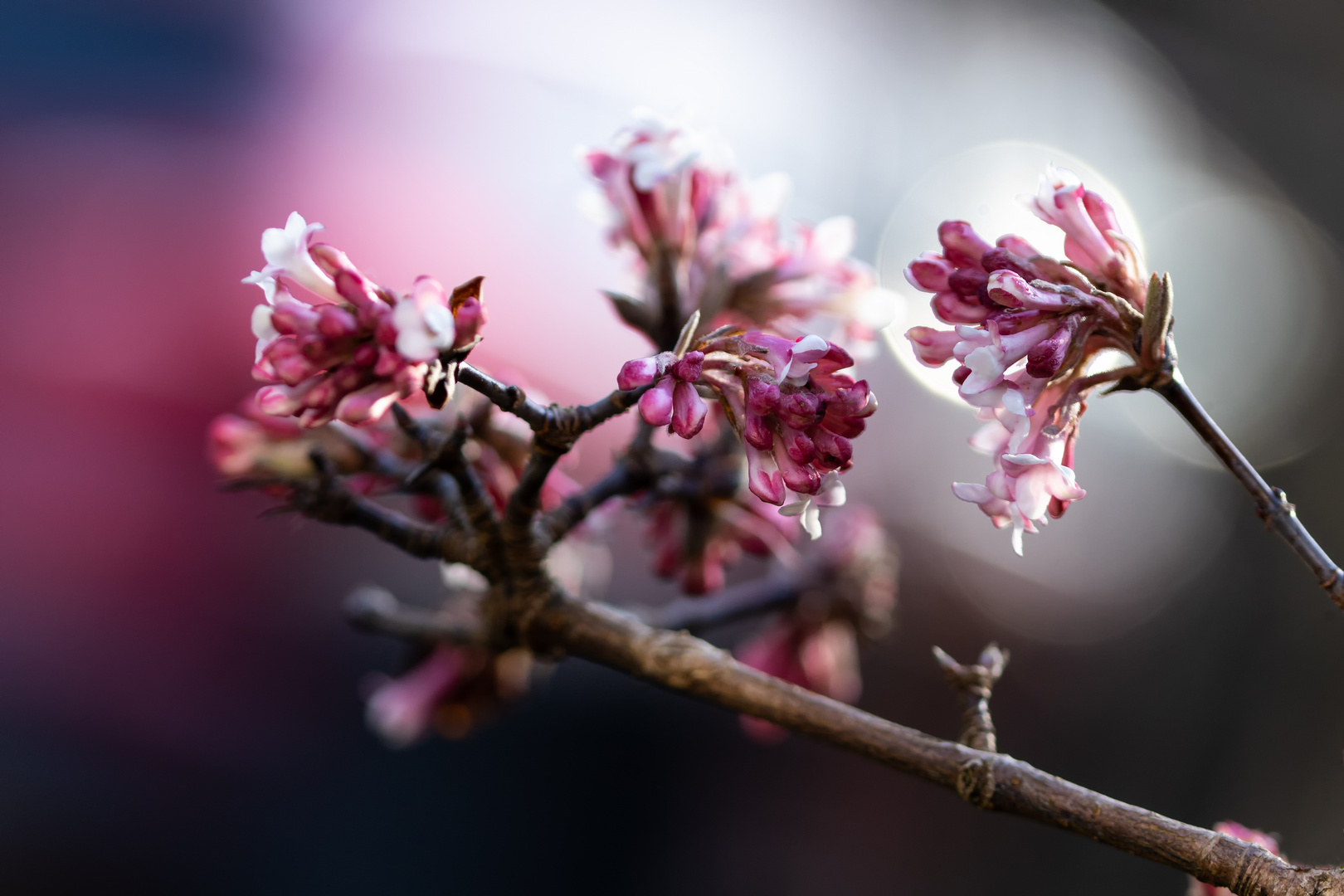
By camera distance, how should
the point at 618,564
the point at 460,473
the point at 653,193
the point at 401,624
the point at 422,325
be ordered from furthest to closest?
the point at 618,564 → the point at 401,624 → the point at 653,193 → the point at 460,473 → the point at 422,325

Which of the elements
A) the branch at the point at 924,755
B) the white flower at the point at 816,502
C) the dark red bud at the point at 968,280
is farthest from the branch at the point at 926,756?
the dark red bud at the point at 968,280

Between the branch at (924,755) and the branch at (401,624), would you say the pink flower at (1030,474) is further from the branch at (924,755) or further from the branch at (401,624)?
the branch at (401,624)

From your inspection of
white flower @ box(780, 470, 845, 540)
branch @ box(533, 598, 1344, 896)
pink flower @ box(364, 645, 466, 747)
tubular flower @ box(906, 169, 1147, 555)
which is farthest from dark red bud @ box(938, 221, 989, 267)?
pink flower @ box(364, 645, 466, 747)

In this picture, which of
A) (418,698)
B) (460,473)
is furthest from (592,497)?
(418,698)

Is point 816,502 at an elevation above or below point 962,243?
below

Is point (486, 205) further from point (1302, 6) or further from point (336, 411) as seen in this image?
point (1302, 6)

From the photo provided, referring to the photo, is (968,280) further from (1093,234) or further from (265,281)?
(265,281)
